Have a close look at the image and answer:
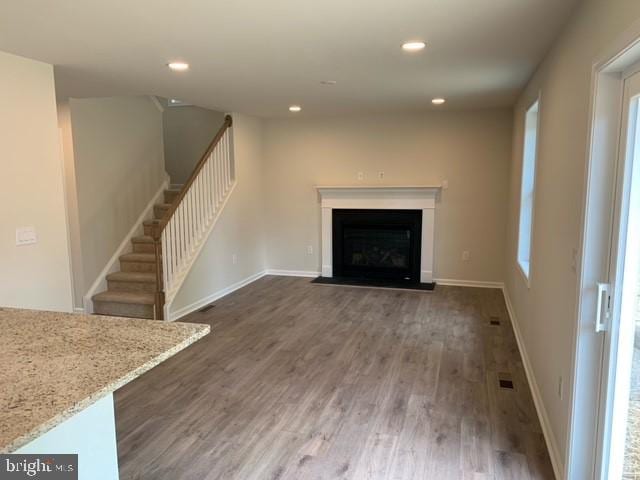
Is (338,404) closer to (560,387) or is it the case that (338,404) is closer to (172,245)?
(560,387)

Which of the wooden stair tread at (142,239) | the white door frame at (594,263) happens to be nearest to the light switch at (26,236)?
the wooden stair tread at (142,239)

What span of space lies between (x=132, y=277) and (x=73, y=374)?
4263 millimetres

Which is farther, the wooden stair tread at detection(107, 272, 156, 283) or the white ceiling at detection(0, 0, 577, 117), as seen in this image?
the wooden stair tread at detection(107, 272, 156, 283)

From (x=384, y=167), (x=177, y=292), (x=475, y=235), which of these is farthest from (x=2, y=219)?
(x=475, y=235)

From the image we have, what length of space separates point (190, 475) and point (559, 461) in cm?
194

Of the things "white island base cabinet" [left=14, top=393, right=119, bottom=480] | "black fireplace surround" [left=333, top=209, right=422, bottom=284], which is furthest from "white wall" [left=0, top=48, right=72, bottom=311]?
"black fireplace surround" [left=333, top=209, right=422, bottom=284]

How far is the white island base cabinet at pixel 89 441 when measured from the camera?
1406mm

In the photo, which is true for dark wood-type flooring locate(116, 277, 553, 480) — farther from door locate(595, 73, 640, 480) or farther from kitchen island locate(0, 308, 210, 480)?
kitchen island locate(0, 308, 210, 480)

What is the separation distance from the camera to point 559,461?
223 centimetres

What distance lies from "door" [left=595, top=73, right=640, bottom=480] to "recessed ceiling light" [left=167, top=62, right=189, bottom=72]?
115 inches

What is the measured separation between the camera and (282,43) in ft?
9.29

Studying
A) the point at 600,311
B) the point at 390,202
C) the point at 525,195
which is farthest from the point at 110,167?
the point at 600,311

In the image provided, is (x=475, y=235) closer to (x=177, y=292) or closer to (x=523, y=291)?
(x=523, y=291)

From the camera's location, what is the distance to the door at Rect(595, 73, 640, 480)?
1729 millimetres
